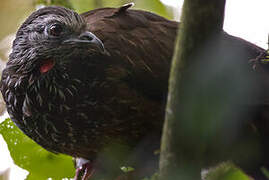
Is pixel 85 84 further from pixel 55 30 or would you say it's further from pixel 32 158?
pixel 32 158

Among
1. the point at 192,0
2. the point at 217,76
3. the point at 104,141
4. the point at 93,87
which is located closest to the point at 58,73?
the point at 93,87

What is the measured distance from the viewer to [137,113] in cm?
330

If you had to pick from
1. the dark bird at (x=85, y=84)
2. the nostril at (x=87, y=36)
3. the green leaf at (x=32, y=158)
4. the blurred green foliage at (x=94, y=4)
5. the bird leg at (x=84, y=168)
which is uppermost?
the nostril at (x=87, y=36)

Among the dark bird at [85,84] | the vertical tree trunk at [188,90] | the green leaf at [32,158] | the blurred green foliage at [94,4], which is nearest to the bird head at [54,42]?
the dark bird at [85,84]

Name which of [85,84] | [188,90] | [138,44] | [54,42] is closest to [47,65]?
[54,42]

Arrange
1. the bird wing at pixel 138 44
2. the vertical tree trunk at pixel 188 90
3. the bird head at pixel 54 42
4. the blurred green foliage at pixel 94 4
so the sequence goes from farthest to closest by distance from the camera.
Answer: the blurred green foliage at pixel 94 4
the bird wing at pixel 138 44
the bird head at pixel 54 42
the vertical tree trunk at pixel 188 90

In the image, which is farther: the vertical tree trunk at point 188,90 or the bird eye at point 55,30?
the bird eye at point 55,30

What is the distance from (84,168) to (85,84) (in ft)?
3.16

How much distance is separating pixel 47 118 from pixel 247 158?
4.43 feet

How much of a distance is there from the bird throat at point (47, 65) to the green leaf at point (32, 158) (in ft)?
1.70

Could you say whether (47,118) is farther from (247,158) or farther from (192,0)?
(192,0)

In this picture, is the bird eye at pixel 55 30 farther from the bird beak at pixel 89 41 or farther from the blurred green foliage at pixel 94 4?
the blurred green foliage at pixel 94 4

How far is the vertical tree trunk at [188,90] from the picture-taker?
1927mm

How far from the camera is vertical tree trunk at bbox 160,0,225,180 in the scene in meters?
1.93
